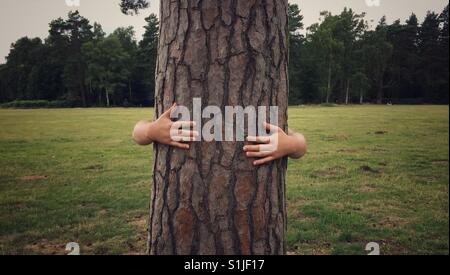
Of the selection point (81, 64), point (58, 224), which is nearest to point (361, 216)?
point (58, 224)

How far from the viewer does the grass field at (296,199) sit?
Answer: 4473 mm

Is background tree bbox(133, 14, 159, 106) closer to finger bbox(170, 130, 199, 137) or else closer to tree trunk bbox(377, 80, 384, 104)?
tree trunk bbox(377, 80, 384, 104)

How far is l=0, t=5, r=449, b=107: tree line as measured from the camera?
5078 cm

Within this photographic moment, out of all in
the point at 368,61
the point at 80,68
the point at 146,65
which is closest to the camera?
the point at 80,68

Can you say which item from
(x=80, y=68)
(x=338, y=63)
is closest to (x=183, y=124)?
(x=80, y=68)

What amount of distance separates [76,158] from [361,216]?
828 centimetres

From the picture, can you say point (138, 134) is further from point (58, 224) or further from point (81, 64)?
point (81, 64)

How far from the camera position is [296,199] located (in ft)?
20.3

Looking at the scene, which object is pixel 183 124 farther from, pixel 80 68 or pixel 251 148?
pixel 80 68

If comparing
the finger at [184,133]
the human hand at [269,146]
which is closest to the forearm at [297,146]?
the human hand at [269,146]

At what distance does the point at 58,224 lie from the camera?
5133 mm

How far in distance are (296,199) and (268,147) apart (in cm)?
448

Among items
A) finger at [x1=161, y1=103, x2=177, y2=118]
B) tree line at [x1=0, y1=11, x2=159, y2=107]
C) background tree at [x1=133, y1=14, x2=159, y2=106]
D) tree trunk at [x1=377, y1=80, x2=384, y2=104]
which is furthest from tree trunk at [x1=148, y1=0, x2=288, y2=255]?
tree trunk at [x1=377, y1=80, x2=384, y2=104]

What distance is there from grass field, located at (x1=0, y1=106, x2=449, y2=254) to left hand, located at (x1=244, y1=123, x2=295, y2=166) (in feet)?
8.51
